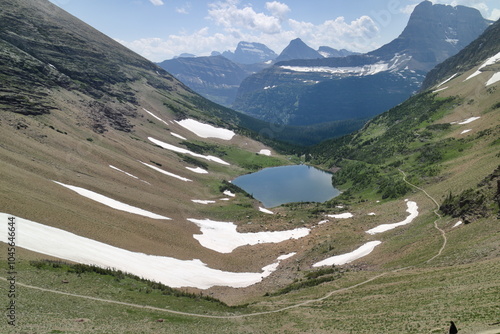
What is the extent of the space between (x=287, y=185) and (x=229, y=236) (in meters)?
79.5

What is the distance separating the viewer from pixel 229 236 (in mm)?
69812

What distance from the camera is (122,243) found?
156ft

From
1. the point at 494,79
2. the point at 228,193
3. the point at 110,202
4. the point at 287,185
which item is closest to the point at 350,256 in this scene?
the point at 110,202

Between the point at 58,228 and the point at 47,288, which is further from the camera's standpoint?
the point at 58,228

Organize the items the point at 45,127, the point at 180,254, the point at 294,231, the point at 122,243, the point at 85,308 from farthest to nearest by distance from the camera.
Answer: the point at 45,127
the point at 294,231
the point at 180,254
the point at 122,243
the point at 85,308

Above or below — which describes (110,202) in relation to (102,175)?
below

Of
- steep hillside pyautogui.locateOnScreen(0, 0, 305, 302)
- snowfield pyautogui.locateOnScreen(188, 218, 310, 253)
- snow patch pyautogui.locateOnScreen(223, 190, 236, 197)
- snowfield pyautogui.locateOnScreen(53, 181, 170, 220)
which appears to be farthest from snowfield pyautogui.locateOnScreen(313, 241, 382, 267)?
snow patch pyautogui.locateOnScreen(223, 190, 236, 197)

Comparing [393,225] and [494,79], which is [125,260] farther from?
[494,79]

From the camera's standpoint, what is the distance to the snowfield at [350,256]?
162 ft

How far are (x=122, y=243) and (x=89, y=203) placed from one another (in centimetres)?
1284

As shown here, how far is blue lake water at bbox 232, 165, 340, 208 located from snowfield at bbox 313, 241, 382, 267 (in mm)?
61562

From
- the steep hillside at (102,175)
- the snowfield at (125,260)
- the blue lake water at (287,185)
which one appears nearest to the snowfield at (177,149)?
the steep hillside at (102,175)

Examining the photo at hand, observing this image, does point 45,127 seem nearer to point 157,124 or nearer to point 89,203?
point 89,203

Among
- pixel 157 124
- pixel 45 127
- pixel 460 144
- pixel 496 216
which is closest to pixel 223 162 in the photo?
pixel 157 124
